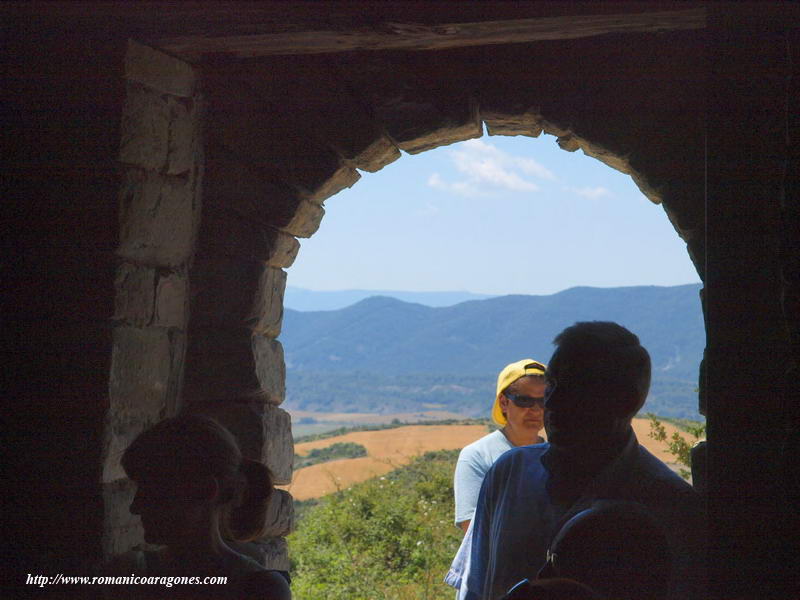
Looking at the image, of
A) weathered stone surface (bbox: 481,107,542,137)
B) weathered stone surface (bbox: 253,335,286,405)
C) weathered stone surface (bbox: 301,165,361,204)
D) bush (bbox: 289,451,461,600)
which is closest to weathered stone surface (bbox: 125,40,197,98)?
weathered stone surface (bbox: 301,165,361,204)

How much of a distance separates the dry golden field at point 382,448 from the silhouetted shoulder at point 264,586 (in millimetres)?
7210

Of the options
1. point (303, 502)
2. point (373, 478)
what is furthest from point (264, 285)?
point (303, 502)

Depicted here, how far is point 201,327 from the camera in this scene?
3.01 metres

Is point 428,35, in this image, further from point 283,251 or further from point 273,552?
point 273,552

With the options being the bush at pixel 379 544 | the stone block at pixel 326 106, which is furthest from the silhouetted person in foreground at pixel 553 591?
the bush at pixel 379 544

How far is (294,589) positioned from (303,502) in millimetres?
7410

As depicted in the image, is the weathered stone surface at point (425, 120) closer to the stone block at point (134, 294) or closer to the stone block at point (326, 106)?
the stone block at point (326, 106)

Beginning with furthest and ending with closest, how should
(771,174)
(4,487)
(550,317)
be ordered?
1. (550,317)
2. (4,487)
3. (771,174)

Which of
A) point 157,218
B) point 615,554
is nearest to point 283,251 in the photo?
point 157,218

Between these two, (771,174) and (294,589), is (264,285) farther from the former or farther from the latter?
(294,589)

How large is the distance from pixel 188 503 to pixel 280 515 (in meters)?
1.04

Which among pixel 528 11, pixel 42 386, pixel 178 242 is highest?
pixel 528 11

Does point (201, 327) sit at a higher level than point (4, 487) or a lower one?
higher

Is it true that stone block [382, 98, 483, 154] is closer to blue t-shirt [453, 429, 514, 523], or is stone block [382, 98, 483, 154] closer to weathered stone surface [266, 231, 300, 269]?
weathered stone surface [266, 231, 300, 269]
